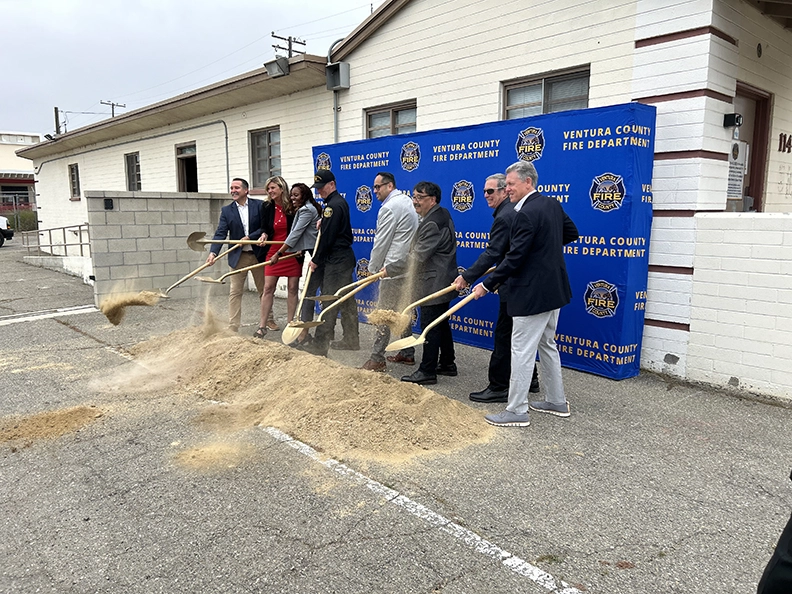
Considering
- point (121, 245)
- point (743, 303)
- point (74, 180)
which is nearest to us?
point (743, 303)

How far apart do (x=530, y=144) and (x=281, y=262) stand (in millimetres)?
3349

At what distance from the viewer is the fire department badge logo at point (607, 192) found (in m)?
5.90

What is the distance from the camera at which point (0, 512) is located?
11.4ft

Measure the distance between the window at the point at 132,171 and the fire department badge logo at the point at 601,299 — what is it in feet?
50.7

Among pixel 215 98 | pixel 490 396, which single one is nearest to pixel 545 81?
pixel 490 396

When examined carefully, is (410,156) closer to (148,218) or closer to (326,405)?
(326,405)

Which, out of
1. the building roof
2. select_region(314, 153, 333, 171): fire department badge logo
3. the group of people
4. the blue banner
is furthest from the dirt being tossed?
the building roof

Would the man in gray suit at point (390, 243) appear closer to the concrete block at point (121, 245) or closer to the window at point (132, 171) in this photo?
the concrete block at point (121, 245)

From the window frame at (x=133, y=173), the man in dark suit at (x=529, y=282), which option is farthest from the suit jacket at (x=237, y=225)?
the window frame at (x=133, y=173)

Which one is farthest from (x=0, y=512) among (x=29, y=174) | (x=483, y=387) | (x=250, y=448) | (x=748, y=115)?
(x=29, y=174)

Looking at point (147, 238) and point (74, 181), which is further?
point (74, 181)

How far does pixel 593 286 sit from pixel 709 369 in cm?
136

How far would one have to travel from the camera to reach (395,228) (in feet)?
20.1

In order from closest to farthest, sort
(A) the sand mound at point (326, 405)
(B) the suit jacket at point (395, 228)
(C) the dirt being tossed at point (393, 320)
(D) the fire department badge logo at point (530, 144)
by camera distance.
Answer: (A) the sand mound at point (326, 405) < (C) the dirt being tossed at point (393, 320) < (B) the suit jacket at point (395, 228) < (D) the fire department badge logo at point (530, 144)
